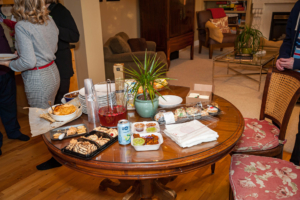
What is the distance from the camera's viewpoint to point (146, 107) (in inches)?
57.6

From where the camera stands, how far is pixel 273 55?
165 inches

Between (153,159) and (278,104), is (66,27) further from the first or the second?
(278,104)

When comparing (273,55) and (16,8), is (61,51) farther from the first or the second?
(273,55)

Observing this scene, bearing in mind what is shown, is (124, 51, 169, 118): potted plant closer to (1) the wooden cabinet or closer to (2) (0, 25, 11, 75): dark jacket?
(2) (0, 25, 11, 75): dark jacket

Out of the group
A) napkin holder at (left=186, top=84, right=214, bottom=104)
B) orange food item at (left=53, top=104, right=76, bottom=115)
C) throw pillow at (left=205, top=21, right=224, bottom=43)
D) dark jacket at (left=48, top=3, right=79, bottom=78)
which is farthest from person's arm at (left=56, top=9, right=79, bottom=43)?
throw pillow at (left=205, top=21, right=224, bottom=43)

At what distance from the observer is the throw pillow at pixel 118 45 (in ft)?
12.7

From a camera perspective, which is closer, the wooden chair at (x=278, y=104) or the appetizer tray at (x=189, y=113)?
the appetizer tray at (x=189, y=113)

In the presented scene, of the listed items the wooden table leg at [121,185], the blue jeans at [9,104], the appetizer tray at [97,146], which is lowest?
the wooden table leg at [121,185]

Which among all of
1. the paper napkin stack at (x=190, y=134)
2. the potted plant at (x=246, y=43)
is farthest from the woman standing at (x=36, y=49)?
the potted plant at (x=246, y=43)

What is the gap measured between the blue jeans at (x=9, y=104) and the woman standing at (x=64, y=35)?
0.45 m

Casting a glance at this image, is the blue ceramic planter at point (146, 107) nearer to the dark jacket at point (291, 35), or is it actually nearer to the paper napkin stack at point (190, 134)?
the paper napkin stack at point (190, 134)

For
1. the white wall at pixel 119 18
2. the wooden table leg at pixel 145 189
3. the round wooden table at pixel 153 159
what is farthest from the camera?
the white wall at pixel 119 18

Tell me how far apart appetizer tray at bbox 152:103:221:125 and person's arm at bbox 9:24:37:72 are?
39.4 inches

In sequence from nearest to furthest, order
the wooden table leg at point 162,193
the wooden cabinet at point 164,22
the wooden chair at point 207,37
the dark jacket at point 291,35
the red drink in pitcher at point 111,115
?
the red drink in pitcher at point 111,115 → the wooden table leg at point 162,193 → the dark jacket at point 291,35 → the wooden cabinet at point 164,22 → the wooden chair at point 207,37
